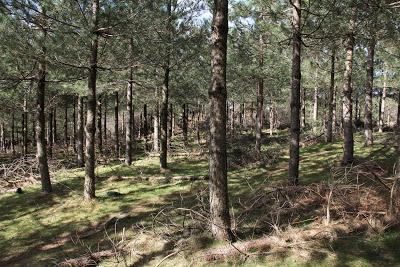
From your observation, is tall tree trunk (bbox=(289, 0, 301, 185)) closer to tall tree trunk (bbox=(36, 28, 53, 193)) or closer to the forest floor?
the forest floor

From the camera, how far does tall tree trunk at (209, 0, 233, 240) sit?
7258mm

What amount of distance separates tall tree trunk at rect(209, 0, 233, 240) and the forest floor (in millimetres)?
480

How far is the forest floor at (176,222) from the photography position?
666 cm

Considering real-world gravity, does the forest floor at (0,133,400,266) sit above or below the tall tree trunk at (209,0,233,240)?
below

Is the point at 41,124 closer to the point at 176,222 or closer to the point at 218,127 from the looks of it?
the point at 176,222

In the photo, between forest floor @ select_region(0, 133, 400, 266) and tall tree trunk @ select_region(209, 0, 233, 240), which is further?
tall tree trunk @ select_region(209, 0, 233, 240)

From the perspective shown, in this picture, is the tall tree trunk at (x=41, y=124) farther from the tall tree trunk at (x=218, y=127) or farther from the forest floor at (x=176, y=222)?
the tall tree trunk at (x=218, y=127)

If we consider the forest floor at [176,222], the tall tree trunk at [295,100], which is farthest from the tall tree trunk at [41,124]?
the tall tree trunk at [295,100]

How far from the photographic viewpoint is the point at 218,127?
7.30m

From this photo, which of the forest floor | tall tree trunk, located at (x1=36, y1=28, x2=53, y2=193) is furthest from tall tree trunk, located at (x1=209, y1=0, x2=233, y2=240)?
tall tree trunk, located at (x1=36, y1=28, x2=53, y2=193)

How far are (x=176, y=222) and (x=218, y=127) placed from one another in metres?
3.41

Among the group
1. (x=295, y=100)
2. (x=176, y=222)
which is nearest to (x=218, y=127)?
(x=176, y=222)

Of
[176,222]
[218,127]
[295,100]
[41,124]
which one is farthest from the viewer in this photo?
[41,124]

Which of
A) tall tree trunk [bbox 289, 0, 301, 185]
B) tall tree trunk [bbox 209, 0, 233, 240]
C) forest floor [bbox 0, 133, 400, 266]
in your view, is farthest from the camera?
tall tree trunk [bbox 289, 0, 301, 185]
